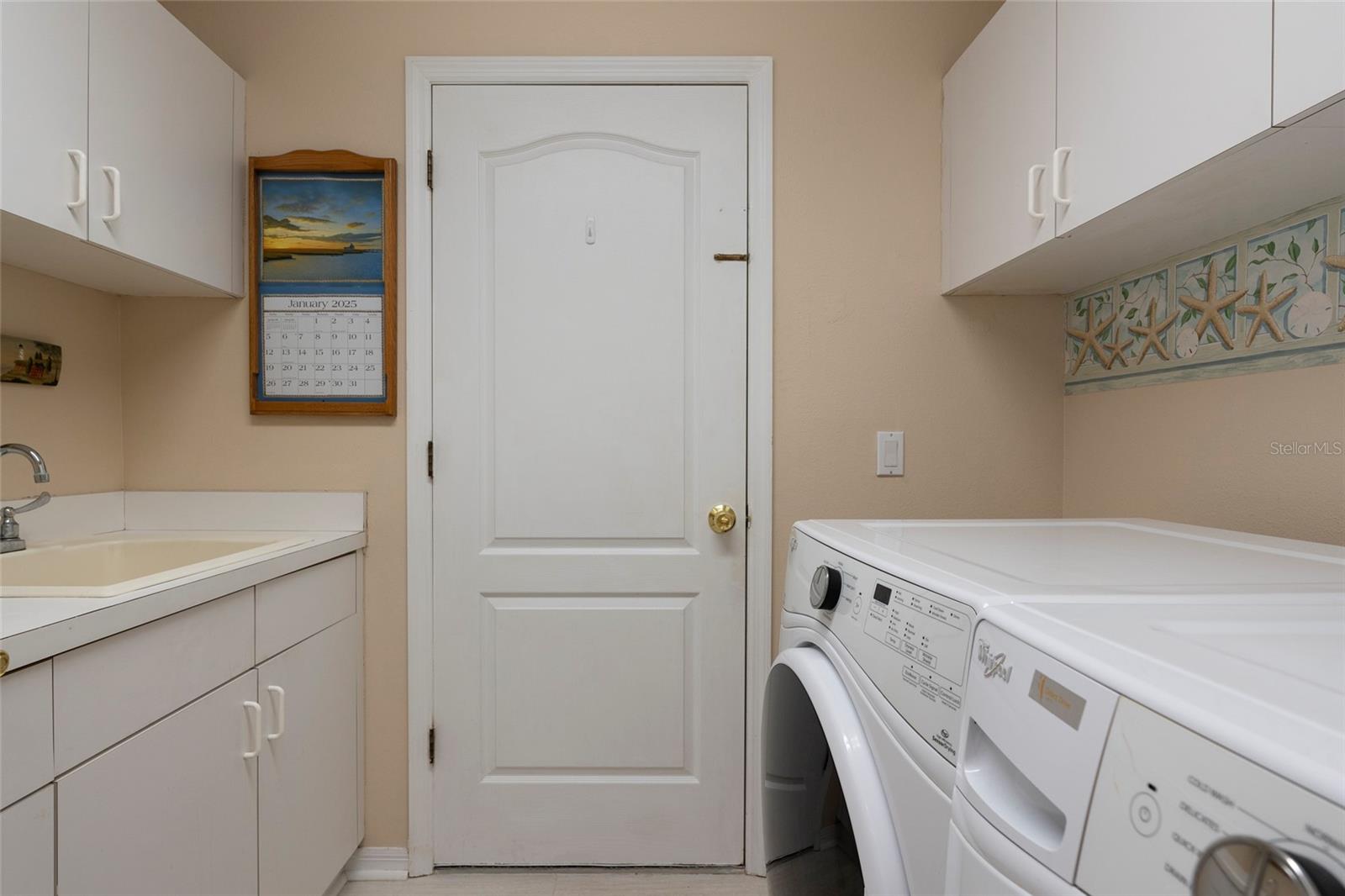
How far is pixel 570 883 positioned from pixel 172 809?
1.04 metres

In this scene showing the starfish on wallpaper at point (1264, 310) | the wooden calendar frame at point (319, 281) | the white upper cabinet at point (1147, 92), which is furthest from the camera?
the wooden calendar frame at point (319, 281)

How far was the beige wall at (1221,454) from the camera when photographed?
1232mm

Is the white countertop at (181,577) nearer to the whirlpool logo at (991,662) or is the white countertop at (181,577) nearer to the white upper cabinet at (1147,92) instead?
the whirlpool logo at (991,662)

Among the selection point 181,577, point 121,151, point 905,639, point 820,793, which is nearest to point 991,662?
point 905,639

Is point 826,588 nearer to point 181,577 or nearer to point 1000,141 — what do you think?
point 181,577

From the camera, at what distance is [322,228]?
1.91m

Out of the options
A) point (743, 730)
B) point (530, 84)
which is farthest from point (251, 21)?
point (743, 730)

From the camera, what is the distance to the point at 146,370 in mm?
1923

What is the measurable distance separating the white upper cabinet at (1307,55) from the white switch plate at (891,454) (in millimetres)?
1123

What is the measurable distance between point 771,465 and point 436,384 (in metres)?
0.90

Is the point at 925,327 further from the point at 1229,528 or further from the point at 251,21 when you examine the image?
the point at 251,21

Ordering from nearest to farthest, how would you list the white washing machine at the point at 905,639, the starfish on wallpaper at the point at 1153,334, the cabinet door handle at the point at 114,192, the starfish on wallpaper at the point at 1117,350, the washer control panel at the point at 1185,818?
the washer control panel at the point at 1185,818 → the white washing machine at the point at 905,639 → the cabinet door handle at the point at 114,192 → the starfish on wallpaper at the point at 1153,334 → the starfish on wallpaper at the point at 1117,350

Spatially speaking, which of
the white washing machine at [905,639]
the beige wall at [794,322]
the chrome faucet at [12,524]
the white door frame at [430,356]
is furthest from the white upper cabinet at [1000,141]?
the chrome faucet at [12,524]

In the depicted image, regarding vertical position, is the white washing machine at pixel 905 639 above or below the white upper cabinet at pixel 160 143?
below
